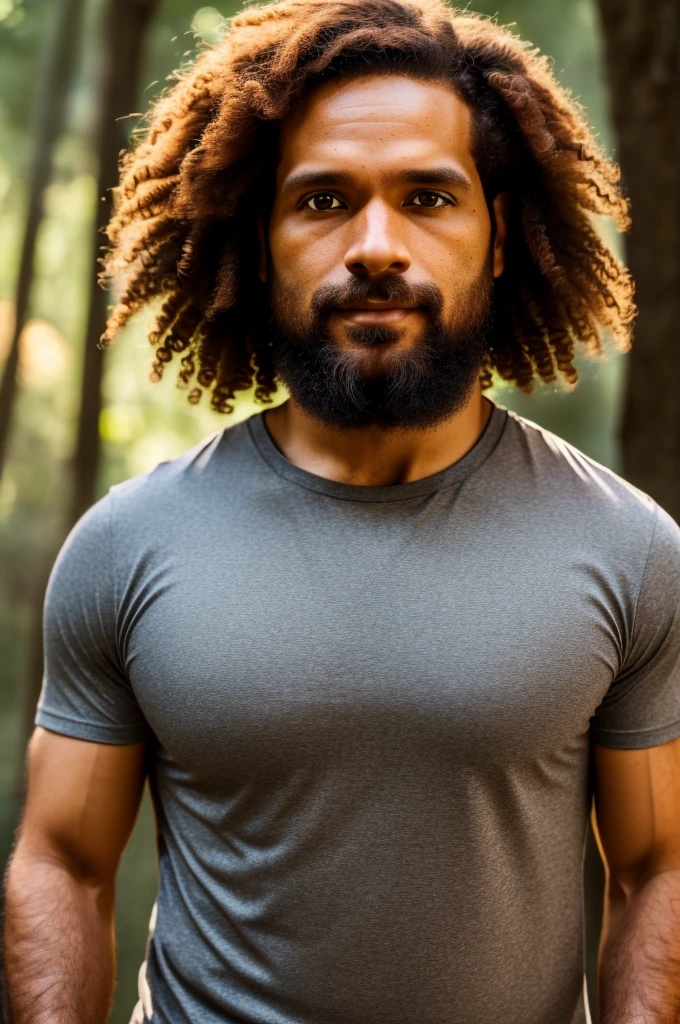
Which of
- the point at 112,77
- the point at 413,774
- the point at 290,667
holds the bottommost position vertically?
the point at 413,774

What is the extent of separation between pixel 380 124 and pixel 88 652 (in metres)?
1.16

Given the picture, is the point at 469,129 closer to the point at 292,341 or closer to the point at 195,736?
the point at 292,341

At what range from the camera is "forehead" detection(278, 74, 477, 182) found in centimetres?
226

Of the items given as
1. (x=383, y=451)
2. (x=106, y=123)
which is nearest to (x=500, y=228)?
(x=383, y=451)

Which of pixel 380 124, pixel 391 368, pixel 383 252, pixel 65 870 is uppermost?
pixel 380 124

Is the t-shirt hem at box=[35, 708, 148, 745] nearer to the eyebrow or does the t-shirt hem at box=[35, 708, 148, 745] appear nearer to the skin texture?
the skin texture

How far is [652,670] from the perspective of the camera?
2.26m

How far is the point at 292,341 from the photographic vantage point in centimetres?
240

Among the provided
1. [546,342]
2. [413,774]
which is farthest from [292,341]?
[413,774]

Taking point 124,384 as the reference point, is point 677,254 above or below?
above

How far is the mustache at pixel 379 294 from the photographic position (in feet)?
7.26

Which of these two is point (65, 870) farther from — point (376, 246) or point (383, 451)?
point (376, 246)

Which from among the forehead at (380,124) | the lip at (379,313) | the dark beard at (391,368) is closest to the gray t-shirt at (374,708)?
the dark beard at (391,368)

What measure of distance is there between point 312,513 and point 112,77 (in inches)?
139
